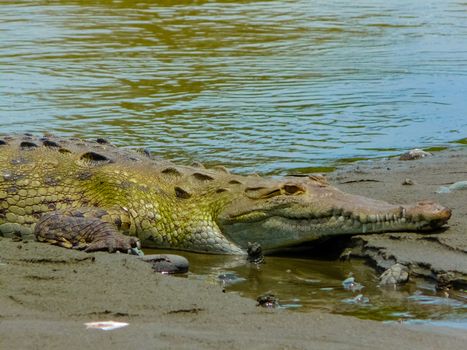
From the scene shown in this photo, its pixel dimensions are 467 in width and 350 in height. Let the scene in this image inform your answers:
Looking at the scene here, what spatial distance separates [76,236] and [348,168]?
12.4 ft

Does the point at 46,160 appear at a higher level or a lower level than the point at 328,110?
higher

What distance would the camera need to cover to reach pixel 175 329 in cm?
460

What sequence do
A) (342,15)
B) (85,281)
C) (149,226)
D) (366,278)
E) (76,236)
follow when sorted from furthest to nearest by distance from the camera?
(342,15) < (149,226) < (76,236) < (366,278) < (85,281)

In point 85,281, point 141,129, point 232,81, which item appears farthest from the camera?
point 232,81

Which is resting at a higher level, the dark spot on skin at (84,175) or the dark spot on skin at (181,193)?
the dark spot on skin at (84,175)

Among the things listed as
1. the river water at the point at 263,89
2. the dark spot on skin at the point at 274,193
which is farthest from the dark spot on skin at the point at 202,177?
the river water at the point at 263,89

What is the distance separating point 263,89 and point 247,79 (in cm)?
80

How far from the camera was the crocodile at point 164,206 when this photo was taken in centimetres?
657

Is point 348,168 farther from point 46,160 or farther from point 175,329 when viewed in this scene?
point 175,329

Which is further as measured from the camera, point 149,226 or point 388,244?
point 149,226

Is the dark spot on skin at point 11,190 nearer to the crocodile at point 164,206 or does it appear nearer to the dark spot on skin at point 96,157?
the crocodile at point 164,206

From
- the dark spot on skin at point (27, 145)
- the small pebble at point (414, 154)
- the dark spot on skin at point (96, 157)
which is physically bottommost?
the small pebble at point (414, 154)

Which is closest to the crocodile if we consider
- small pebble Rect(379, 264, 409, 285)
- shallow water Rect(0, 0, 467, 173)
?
small pebble Rect(379, 264, 409, 285)

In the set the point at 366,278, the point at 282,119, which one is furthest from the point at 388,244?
the point at 282,119
